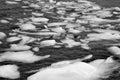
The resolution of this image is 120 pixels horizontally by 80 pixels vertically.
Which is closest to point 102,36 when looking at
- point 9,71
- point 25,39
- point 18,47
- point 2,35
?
point 25,39

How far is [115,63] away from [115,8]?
2.50 meters

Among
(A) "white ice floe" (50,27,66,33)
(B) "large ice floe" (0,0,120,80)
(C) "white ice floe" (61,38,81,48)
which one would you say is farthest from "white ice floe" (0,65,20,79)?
(A) "white ice floe" (50,27,66,33)

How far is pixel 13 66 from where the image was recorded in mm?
2561

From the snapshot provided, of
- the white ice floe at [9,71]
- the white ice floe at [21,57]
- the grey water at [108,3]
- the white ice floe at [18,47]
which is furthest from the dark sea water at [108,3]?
the white ice floe at [9,71]

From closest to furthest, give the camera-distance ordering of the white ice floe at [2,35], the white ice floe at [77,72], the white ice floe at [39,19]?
the white ice floe at [77,72]
the white ice floe at [2,35]
the white ice floe at [39,19]

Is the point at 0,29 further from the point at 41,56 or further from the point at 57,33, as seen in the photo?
the point at 41,56

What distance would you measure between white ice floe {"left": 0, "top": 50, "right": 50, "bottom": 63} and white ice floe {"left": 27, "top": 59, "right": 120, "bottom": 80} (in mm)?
266

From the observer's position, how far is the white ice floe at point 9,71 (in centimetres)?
238

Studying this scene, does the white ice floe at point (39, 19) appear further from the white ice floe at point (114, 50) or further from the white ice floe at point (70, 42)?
the white ice floe at point (114, 50)

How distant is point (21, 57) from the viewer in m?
2.74

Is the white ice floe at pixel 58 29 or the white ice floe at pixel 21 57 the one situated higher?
the white ice floe at pixel 58 29

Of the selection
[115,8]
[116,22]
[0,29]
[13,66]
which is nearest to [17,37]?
[0,29]

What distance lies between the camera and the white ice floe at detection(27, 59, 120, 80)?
7.56 feet

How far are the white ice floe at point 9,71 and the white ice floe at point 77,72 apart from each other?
0.48 ft
